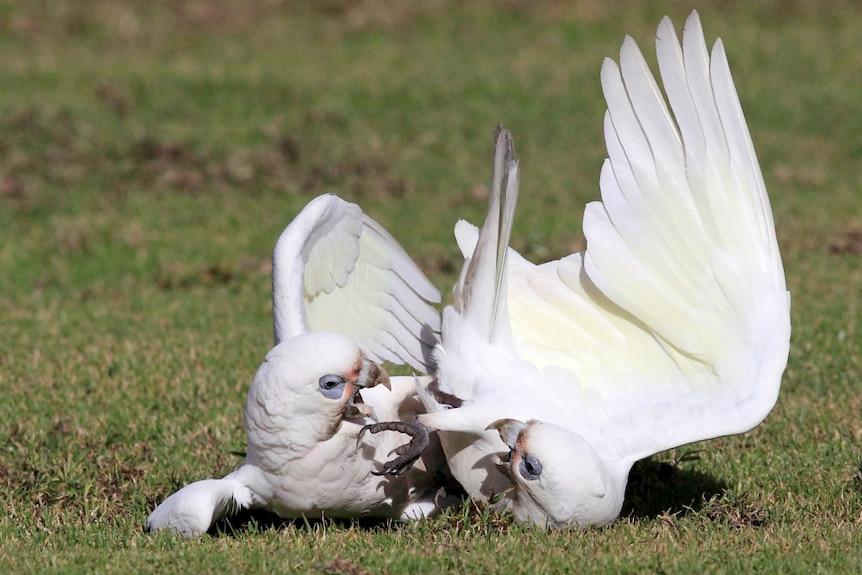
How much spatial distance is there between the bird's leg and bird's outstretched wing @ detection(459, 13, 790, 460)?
0.44 m

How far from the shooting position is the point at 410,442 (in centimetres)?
415

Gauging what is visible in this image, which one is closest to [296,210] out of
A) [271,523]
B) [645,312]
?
[271,523]

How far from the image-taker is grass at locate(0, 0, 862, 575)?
13.4 feet

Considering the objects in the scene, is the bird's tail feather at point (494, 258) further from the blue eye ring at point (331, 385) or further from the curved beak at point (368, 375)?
the blue eye ring at point (331, 385)

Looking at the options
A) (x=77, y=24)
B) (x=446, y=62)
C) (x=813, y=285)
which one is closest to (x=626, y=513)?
(x=813, y=285)

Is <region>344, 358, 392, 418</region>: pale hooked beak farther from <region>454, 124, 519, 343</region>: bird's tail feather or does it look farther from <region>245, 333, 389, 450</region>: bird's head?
<region>454, 124, 519, 343</region>: bird's tail feather

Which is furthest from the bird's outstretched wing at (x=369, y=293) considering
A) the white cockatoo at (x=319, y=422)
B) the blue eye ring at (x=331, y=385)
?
the blue eye ring at (x=331, y=385)

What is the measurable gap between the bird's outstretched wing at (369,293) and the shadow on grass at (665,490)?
0.98 m

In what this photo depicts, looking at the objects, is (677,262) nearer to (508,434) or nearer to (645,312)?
(645,312)

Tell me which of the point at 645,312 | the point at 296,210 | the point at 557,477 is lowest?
the point at 557,477

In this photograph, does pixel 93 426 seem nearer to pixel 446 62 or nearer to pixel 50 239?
pixel 50 239

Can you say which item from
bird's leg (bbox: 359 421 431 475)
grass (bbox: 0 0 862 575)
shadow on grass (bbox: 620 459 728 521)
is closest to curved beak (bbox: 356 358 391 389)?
bird's leg (bbox: 359 421 431 475)

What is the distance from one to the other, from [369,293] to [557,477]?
1.65 m

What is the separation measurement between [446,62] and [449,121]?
1.82 meters
